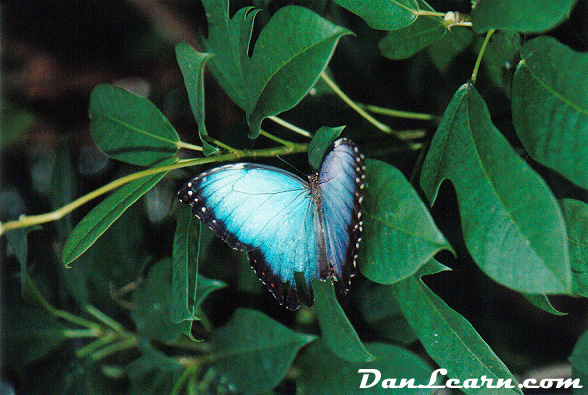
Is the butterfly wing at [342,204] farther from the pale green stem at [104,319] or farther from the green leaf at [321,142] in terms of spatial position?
the pale green stem at [104,319]

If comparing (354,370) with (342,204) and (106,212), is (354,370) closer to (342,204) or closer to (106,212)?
(342,204)

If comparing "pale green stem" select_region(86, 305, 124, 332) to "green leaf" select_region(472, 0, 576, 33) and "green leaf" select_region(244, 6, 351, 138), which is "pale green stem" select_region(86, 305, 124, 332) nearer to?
"green leaf" select_region(244, 6, 351, 138)

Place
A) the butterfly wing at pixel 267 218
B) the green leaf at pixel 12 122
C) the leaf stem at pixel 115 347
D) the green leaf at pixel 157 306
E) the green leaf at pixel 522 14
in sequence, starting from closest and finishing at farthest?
the green leaf at pixel 522 14 → the butterfly wing at pixel 267 218 → the green leaf at pixel 157 306 → the leaf stem at pixel 115 347 → the green leaf at pixel 12 122

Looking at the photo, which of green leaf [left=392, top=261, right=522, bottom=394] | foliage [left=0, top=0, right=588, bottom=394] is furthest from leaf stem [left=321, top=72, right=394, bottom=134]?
green leaf [left=392, top=261, right=522, bottom=394]

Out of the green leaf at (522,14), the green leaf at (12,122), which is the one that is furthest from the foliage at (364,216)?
the green leaf at (12,122)

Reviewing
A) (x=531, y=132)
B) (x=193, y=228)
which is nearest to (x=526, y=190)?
(x=531, y=132)

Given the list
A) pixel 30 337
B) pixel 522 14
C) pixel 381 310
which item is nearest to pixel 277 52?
pixel 522 14
